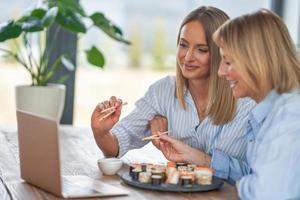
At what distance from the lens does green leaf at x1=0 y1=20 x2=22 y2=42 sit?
3.48m

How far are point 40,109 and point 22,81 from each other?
766 millimetres

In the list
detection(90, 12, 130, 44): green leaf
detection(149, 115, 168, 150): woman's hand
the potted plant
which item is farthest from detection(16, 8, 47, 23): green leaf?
detection(149, 115, 168, 150): woman's hand

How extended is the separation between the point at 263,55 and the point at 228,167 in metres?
0.50

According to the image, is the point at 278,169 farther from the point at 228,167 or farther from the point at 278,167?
the point at 228,167

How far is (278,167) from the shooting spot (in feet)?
5.49

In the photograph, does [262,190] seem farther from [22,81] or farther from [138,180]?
[22,81]

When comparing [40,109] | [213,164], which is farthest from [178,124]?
[40,109]

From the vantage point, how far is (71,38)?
412cm

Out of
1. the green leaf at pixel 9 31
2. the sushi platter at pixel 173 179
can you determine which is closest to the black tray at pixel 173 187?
the sushi platter at pixel 173 179

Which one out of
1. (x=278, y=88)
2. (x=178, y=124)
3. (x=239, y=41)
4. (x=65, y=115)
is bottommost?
(x=65, y=115)

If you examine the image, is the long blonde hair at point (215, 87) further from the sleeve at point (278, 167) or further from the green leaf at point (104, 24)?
the green leaf at point (104, 24)

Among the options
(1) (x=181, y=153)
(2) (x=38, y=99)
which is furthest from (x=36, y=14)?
(1) (x=181, y=153)

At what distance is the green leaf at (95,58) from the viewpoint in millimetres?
3717

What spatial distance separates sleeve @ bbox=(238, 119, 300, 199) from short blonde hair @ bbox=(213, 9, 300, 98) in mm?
151
